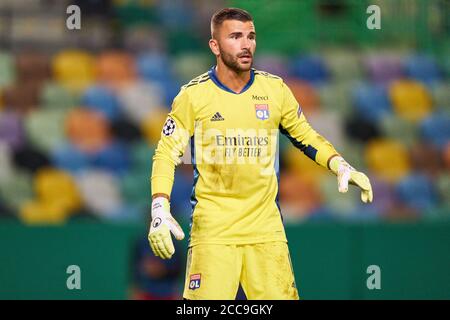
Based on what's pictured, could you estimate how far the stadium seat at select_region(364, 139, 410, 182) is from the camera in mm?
9508

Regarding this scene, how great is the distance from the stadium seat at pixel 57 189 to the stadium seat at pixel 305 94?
2.26 meters

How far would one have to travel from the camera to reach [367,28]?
10172 millimetres

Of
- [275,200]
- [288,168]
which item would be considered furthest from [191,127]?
[288,168]

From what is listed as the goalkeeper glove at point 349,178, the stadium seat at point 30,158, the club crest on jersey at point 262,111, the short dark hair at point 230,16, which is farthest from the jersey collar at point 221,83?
the stadium seat at point 30,158

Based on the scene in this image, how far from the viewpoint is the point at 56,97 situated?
984 cm

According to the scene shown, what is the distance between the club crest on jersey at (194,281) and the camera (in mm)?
5496

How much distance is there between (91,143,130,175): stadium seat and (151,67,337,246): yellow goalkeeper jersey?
Answer: 3.78 m

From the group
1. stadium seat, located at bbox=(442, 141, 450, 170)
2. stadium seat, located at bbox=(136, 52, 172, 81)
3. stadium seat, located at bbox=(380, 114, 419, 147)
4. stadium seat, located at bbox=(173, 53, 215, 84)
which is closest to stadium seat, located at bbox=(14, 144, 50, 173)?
stadium seat, located at bbox=(136, 52, 172, 81)

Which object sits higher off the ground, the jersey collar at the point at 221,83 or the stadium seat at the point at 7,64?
the stadium seat at the point at 7,64

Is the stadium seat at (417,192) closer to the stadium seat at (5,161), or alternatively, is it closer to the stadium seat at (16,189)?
the stadium seat at (16,189)

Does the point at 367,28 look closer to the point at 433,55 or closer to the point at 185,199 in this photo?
the point at 433,55

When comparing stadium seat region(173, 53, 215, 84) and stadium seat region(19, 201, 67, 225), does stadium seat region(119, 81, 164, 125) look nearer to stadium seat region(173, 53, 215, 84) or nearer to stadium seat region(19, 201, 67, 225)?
stadium seat region(173, 53, 215, 84)

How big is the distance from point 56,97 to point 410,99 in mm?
3396

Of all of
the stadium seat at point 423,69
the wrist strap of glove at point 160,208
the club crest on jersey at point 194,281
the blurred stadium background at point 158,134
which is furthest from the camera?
the stadium seat at point 423,69
